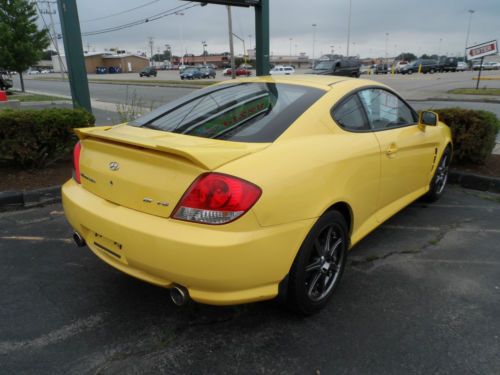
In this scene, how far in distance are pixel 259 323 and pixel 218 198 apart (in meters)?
1.00

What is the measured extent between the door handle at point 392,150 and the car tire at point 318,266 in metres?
0.85

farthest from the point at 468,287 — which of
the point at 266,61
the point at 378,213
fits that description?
the point at 266,61

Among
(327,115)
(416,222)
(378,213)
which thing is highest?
(327,115)

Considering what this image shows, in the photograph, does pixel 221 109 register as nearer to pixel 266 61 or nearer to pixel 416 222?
pixel 416 222

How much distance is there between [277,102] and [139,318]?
176cm

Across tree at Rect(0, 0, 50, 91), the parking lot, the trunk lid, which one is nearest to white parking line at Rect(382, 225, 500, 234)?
the parking lot

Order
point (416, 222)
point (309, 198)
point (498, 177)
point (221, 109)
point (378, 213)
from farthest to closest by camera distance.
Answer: point (498, 177) < point (416, 222) < point (378, 213) < point (221, 109) < point (309, 198)

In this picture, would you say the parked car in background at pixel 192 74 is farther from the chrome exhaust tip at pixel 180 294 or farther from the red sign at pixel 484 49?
the chrome exhaust tip at pixel 180 294

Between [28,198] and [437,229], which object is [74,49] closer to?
[28,198]

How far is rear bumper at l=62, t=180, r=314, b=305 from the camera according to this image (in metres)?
2.08

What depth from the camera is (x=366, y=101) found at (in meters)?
3.38

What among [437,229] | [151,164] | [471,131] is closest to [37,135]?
[151,164]

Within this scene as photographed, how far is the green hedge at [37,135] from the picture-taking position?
4914 mm

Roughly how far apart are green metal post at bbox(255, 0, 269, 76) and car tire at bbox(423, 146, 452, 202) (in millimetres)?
4301
